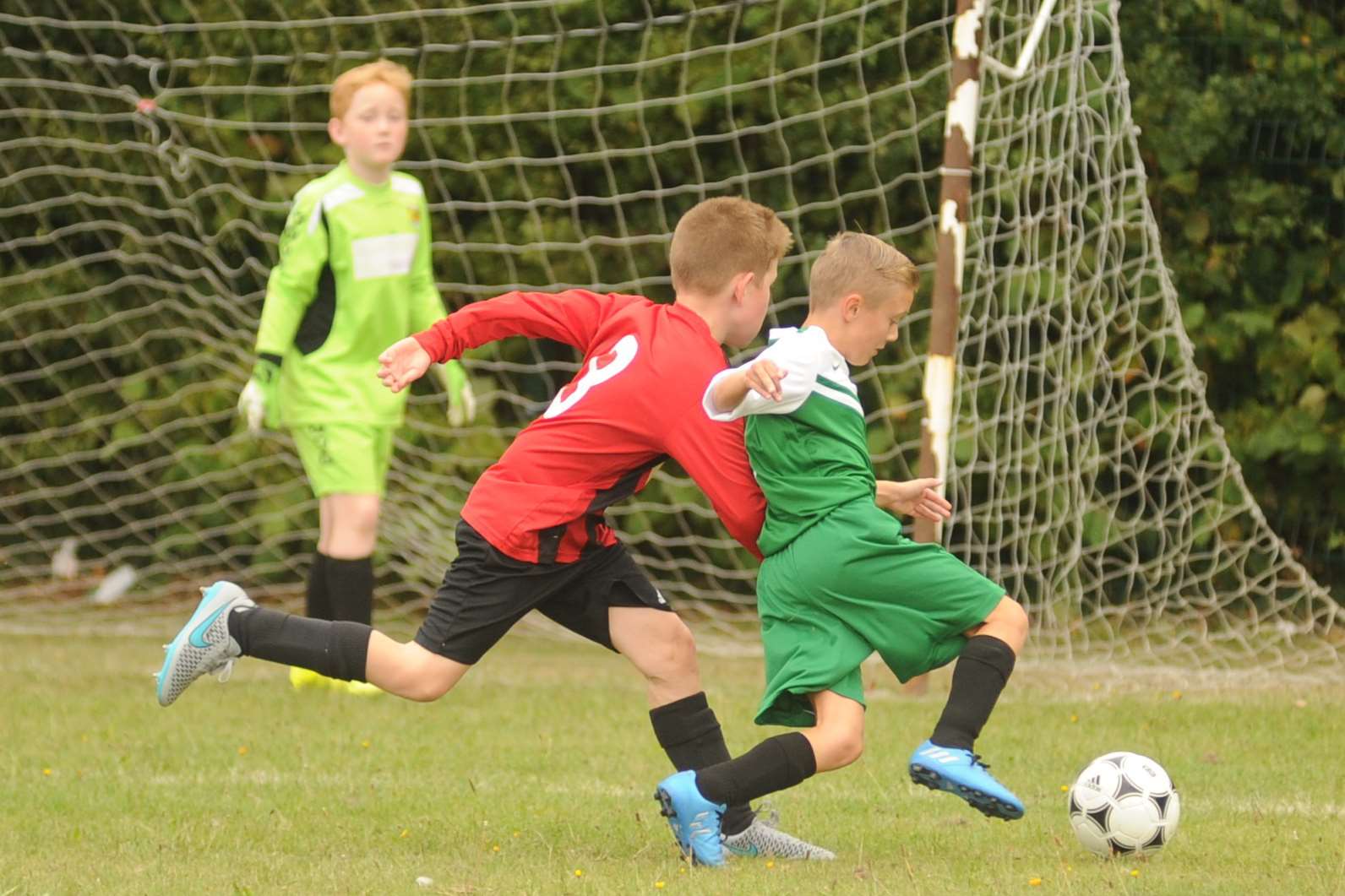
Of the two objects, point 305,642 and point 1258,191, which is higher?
point 1258,191

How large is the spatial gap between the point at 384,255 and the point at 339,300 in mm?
204

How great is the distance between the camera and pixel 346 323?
5914mm

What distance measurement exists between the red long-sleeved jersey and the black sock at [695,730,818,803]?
16.6 inches

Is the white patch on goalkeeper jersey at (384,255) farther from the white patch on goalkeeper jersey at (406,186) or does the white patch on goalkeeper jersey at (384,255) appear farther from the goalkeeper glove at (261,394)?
the goalkeeper glove at (261,394)

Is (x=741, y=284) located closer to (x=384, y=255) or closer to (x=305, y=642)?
(x=305, y=642)

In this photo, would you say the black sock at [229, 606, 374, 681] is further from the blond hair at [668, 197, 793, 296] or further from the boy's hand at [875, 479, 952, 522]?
the boy's hand at [875, 479, 952, 522]

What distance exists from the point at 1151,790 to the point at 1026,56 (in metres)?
3.03

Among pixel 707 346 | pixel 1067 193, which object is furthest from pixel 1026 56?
pixel 707 346

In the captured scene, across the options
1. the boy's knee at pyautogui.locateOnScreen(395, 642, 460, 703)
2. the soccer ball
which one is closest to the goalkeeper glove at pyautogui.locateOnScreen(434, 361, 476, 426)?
the boy's knee at pyautogui.locateOnScreen(395, 642, 460, 703)

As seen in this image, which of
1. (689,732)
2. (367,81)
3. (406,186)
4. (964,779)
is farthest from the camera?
(406,186)

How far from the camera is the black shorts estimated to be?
3.74 metres

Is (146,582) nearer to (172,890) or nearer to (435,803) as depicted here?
(435,803)

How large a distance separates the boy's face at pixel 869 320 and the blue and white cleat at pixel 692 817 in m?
0.88

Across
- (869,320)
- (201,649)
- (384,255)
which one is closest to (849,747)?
(869,320)
